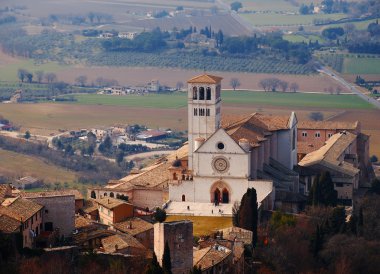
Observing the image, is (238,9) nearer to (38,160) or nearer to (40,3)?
(40,3)

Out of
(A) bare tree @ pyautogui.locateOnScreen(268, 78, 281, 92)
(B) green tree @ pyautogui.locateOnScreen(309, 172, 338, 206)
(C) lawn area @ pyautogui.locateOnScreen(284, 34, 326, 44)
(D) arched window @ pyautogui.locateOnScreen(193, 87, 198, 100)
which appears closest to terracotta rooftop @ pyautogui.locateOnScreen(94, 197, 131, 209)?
(D) arched window @ pyautogui.locateOnScreen(193, 87, 198, 100)

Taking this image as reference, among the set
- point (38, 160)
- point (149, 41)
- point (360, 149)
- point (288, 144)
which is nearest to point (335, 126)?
point (360, 149)

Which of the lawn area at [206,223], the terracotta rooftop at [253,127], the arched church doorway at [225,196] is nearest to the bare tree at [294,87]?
the terracotta rooftop at [253,127]

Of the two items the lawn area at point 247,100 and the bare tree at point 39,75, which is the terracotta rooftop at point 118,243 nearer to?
the lawn area at point 247,100

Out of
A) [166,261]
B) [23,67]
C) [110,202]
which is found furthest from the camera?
[23,67]

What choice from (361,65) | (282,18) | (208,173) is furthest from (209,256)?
(282,18)

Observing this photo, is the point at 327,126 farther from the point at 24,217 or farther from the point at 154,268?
the point at 154,268

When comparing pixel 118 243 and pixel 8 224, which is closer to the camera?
pixel 8 224
